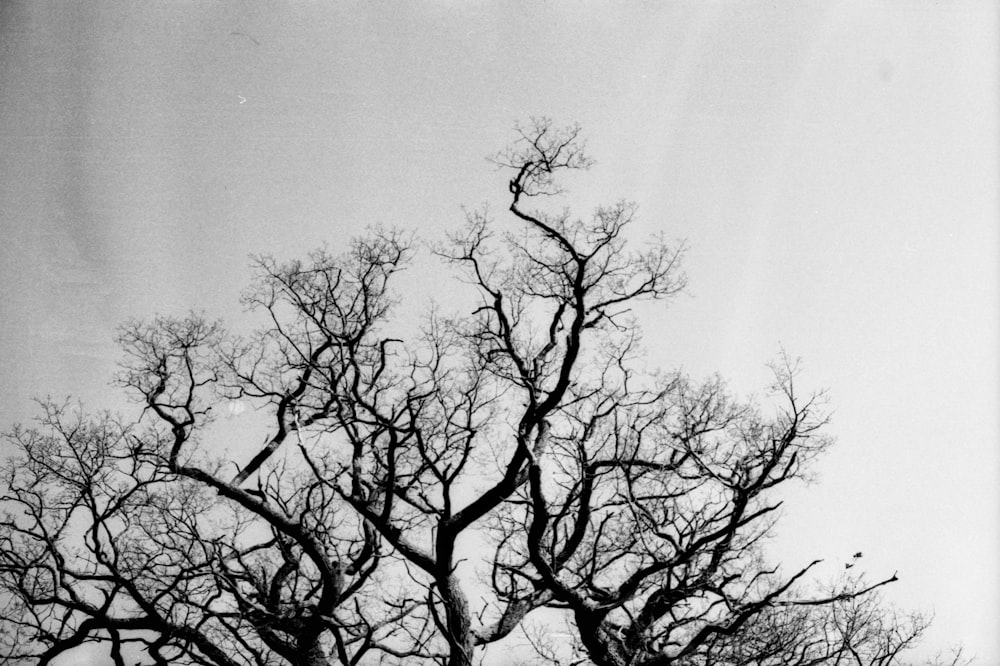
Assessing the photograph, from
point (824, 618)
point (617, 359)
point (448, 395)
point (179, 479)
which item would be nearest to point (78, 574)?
point (179, 479)

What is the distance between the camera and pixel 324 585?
34.6 feet

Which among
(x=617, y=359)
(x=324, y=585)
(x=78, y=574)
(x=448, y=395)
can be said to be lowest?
(x=324, y=585)

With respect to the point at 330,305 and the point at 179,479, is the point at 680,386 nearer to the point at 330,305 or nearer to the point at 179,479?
the point at 330,305

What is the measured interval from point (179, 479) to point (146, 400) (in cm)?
145

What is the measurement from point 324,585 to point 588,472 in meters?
4.83

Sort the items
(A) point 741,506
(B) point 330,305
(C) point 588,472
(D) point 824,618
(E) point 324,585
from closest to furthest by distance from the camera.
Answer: (A) point 741,506 → (C) point 588,472 → (D) point 824,618 → (E) point 324,585 → (B) point 330,305

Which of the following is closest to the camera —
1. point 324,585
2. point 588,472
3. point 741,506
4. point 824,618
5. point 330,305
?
point 741,506

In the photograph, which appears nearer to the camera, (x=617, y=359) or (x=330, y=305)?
(x=617, y=359)

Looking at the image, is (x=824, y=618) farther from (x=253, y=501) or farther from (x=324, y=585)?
(x=253, y=501)

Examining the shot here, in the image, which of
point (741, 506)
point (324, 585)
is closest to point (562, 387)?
point (741, 506)

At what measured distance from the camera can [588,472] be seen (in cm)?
920

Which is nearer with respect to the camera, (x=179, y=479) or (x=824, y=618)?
(x=824, y=618)

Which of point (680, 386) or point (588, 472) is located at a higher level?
point (680, 386)

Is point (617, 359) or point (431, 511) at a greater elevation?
point (617, 359)
